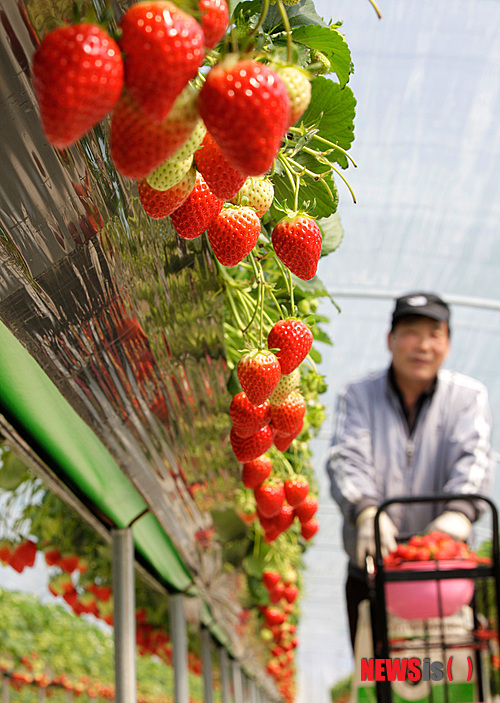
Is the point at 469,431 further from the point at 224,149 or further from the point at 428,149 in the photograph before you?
the point at 224,149

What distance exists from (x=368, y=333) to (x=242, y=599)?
11.8 feet

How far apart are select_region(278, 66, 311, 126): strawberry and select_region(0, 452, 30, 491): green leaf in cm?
172

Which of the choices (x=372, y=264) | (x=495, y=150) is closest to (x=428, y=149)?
(x=495, y=150)

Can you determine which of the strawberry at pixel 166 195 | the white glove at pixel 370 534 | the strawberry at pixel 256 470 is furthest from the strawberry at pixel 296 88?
the white glove at pixel 370 534

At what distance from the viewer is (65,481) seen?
151 cm

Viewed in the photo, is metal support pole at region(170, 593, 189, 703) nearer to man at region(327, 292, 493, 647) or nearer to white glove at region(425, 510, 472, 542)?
man at region(327, 292, 493, 647)

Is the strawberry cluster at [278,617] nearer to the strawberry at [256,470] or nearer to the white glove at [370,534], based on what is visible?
the white glove at [370,534]

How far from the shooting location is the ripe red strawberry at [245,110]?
452 millimetres

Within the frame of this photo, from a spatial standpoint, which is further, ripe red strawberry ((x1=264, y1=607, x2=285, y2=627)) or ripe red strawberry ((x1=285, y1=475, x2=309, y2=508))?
ripe red strawberry ((x1=264, y1=607, x2=285, y2=627))

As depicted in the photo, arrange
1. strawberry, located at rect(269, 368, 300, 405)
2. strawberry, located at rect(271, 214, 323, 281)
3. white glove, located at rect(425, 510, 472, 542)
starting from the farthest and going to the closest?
white glove, located at rect(425, 510, 472, 542), strawberry, located at rect(269, 368, 300, 405), strawberry, located at rect(271, 214, 323, 281)

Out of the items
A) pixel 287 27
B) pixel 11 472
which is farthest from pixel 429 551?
pixel 287 27

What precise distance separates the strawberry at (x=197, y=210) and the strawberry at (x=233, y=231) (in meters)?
0.07

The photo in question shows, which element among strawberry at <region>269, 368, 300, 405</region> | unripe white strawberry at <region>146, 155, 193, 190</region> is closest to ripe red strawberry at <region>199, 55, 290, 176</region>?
unripe white strawberry at <region>146, 155, 193, 190</region>

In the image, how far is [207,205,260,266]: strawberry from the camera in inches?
30.3
